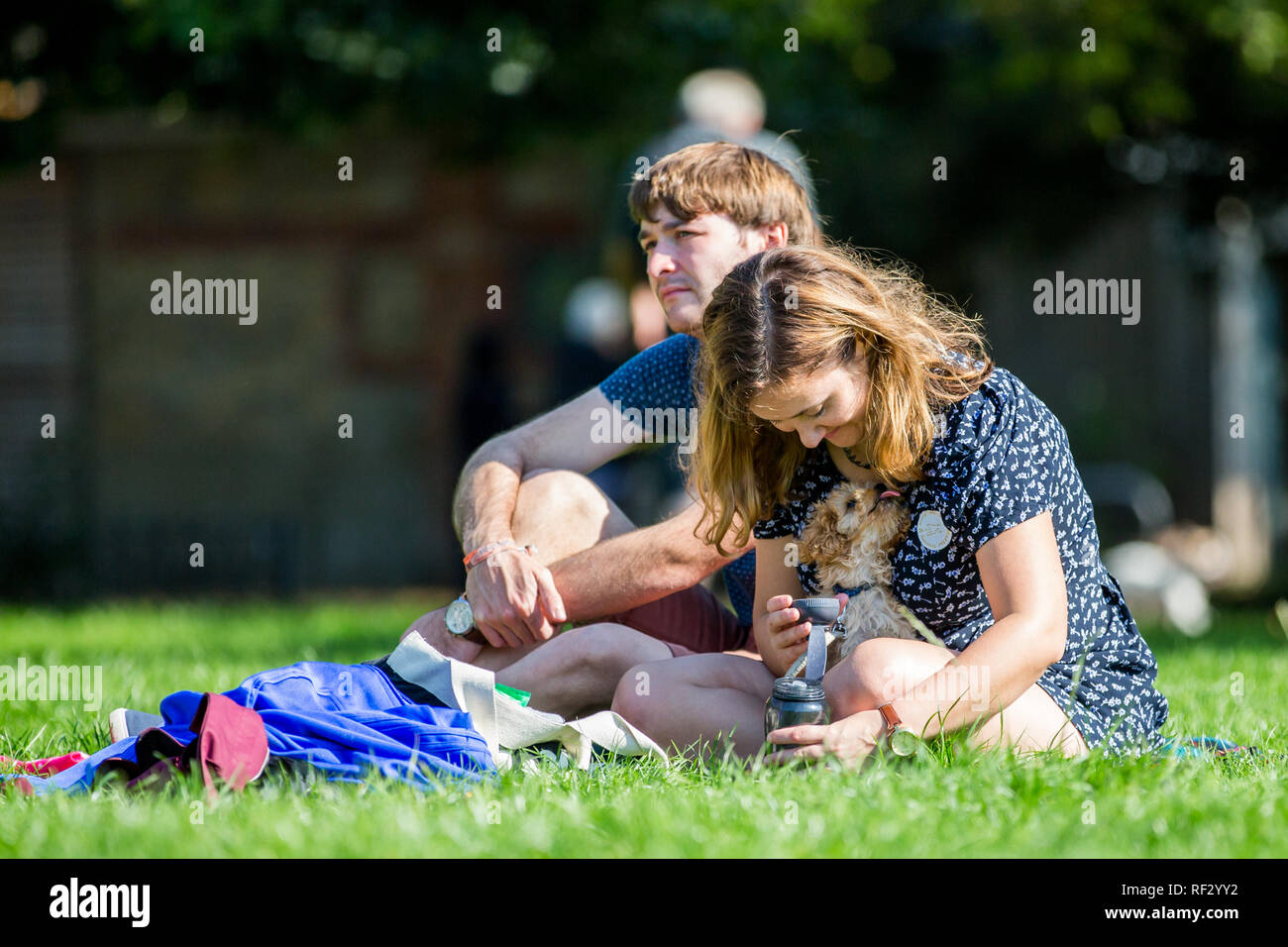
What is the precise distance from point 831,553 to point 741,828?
849 millimetres

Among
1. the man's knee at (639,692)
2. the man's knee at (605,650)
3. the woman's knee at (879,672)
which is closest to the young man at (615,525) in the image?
the man's knee at (605,650)

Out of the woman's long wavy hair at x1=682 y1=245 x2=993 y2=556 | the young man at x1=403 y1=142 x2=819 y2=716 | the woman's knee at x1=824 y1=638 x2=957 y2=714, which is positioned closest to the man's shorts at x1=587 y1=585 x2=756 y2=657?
the young man at x1=403 y1=142 x2=819 y2=716

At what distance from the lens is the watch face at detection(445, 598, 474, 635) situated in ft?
11.4

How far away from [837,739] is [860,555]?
435mm

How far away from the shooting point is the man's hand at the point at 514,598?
10.9 ft

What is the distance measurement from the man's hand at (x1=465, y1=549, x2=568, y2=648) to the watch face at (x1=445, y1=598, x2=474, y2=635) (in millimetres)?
49

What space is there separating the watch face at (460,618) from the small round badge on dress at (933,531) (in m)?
1.15

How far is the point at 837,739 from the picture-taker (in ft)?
8.78

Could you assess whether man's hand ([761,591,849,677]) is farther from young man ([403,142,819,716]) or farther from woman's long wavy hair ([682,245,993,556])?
young man ([403,142,819,716])

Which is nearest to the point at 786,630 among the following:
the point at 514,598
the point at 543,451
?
the point at 514,598

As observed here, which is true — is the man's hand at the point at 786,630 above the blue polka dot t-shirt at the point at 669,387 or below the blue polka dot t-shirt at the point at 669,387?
below

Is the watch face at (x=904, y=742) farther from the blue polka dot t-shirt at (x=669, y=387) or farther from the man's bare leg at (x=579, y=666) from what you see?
the blue polka dot t-shirt at (x=669, y=387)

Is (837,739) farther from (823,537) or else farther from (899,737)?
(823,537)
